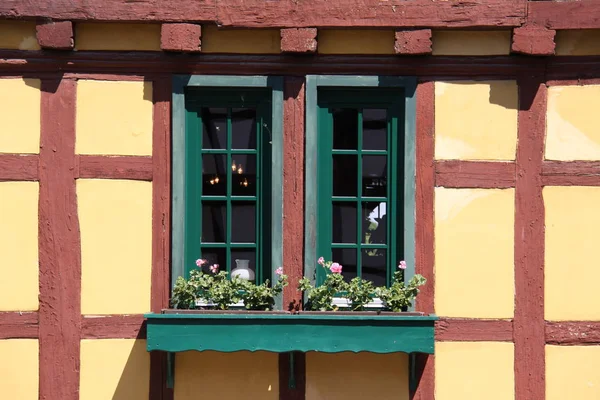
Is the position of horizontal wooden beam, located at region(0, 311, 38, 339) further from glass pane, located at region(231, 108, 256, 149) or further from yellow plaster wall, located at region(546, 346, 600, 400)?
yellow plaster wall, located at region(546, 346, 600, 400)

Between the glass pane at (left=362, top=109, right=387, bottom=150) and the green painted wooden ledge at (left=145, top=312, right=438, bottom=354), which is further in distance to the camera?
the glass pane at (left=362, top=109, right=387, bottom=150)

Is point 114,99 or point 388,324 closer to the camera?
point 388,324

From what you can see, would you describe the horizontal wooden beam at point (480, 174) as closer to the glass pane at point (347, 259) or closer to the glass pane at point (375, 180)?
the glass pane at point (375, 180)

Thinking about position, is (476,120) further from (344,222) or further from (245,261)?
(245,261)

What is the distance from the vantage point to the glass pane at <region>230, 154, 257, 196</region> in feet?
18.0

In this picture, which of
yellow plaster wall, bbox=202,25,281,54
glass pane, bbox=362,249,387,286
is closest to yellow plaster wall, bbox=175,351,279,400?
glass pane, bbox=362,249,387,286

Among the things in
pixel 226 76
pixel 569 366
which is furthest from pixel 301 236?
pixel 569 366

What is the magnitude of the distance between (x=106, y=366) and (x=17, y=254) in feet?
3.22

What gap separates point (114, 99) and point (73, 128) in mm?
345

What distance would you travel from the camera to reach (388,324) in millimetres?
4961

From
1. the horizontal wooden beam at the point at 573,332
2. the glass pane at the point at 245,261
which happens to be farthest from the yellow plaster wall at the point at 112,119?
the horizontal wooden beam at the point at 573,332

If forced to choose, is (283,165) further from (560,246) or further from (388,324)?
(560,246)

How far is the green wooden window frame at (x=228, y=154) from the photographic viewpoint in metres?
5.29

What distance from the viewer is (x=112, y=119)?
528 centimetres
